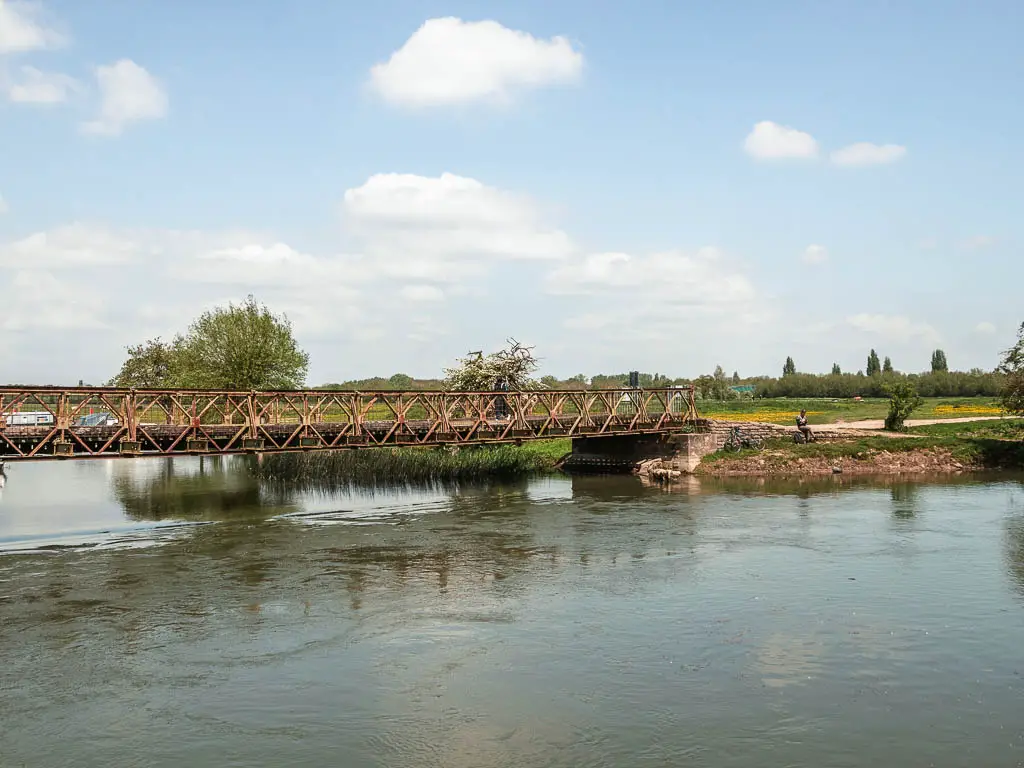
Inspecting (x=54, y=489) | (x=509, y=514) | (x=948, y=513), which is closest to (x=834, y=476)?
(x=948, y=513)

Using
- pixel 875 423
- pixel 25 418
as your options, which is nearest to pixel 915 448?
pixel 875 423

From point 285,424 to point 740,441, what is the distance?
25.2 m

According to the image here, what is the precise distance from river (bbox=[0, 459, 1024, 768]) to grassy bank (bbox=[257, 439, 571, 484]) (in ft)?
42.9

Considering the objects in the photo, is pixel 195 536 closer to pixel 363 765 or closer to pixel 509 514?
pixel 509 514

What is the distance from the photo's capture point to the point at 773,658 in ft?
51.9

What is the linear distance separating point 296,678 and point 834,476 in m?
34.6

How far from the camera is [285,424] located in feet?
115

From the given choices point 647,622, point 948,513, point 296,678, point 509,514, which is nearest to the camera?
point 296,678

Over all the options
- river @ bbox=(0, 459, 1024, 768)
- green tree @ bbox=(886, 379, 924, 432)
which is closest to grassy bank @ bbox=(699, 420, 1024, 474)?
A: green tree @ bbox=(886, 379, 924, 432)

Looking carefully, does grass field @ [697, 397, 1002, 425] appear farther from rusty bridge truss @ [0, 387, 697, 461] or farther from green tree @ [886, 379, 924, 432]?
rusty bridge truss @ [0, 387, 697, 461]

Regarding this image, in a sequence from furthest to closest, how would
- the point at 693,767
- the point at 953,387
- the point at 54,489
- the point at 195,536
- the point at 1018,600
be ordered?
the point at 953,387, the point at 54,489, the point at 195,536, the point at 1018,600, the point at 693,767

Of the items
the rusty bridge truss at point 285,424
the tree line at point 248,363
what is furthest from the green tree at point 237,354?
the rusty bridge truss at point 285,424

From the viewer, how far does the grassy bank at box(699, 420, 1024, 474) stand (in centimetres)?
4484

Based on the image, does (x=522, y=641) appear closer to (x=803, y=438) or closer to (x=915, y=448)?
(x=803, y=438)
